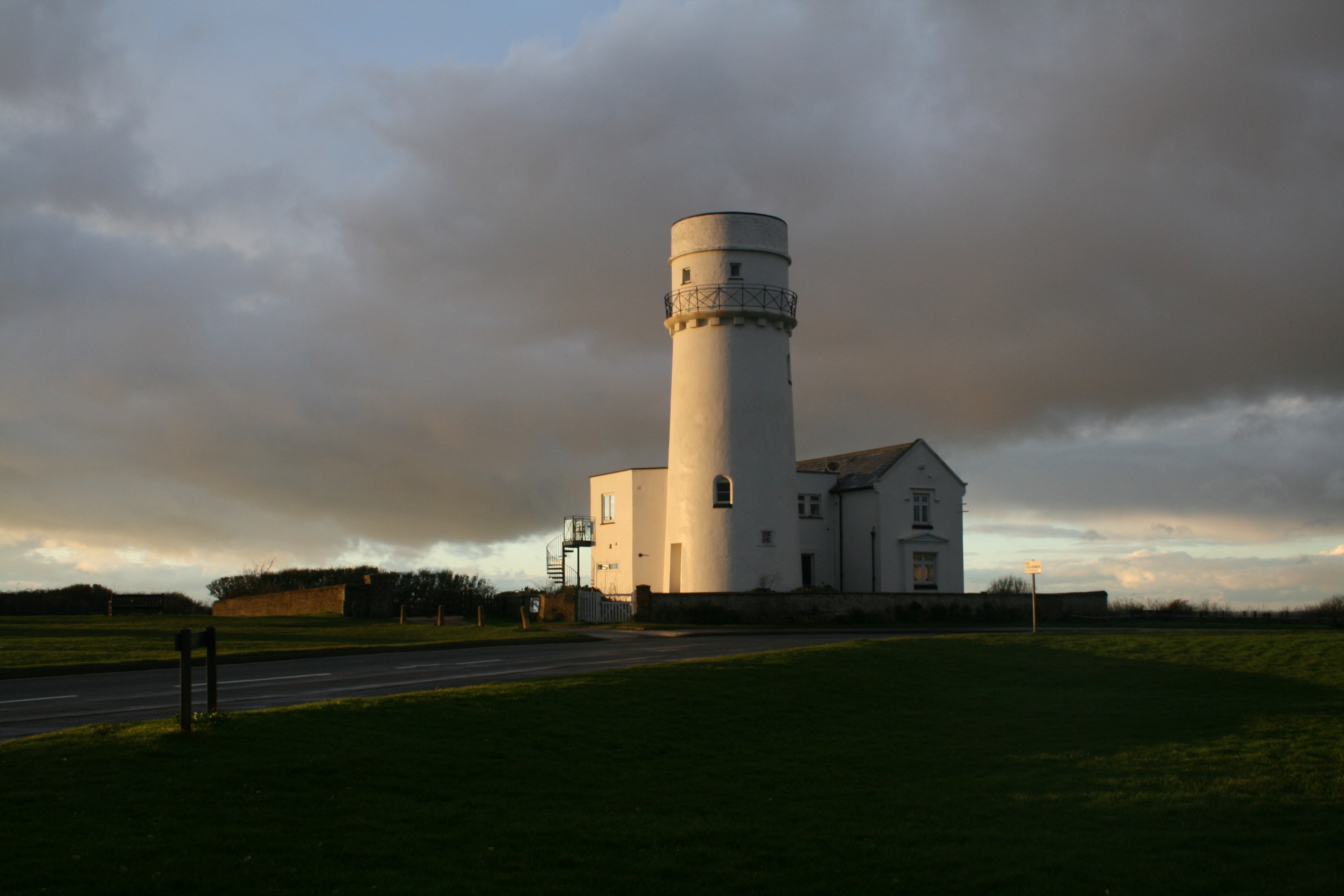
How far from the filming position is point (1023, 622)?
43969 mm

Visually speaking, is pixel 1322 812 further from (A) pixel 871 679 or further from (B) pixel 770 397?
(B) pixel 770 397

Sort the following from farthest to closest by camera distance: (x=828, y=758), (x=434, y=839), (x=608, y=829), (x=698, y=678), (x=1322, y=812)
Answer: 1. (x=698, y=678)
2. (x=828, y=758)
3. (x=1322, y=812)
4. (x=608, y=829)
5. (x=434, y=839)

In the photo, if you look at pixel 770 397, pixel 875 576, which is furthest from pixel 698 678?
pixel 875 576

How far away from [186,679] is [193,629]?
10.1 meters

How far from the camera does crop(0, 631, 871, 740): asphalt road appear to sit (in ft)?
48.4

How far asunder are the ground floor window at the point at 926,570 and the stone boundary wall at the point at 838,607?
348 cm

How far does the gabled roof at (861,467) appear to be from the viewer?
165 ft

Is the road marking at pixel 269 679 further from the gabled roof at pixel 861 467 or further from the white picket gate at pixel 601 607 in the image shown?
the gabled roof at pixel 861 467

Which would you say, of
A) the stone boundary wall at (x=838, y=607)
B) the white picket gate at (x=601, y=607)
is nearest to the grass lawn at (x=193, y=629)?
the white picket gate at (x=601, y=607)

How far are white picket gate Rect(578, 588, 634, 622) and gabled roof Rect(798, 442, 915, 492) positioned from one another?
11777 millimetres

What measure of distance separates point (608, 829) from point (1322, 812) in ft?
23.1

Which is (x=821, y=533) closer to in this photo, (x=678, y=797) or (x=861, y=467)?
(x=861, y=467)

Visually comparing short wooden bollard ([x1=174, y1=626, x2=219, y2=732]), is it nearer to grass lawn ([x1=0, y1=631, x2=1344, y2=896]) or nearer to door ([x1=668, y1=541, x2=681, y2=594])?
grass lawn ([x1=0, y1=631, x2=1344, y2=896])

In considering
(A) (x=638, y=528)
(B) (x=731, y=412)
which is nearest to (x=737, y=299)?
(B) (x=731, y=412)
